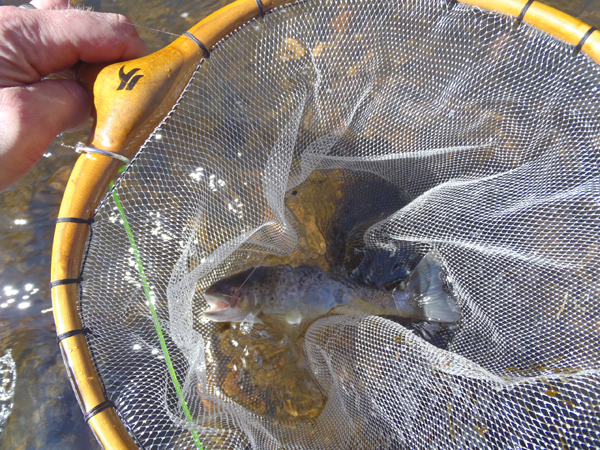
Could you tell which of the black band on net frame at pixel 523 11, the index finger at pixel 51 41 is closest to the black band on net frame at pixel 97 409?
the index finger at pixel 51 41

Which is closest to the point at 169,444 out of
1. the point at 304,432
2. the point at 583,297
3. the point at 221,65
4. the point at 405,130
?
the point at 304,432

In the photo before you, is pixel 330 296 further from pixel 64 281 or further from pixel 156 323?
pixel 64 281

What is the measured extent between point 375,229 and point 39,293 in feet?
7.05

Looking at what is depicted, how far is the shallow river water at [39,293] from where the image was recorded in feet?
6.81

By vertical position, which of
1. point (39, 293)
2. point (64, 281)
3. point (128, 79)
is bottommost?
point (39, 293)

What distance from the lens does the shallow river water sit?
6.81ft

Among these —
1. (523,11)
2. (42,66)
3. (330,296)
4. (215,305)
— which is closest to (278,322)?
(330,296)

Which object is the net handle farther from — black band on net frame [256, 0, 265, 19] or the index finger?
black band on net frame [256, 0, 265, 19]

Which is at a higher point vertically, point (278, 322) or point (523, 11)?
point (523, 11)

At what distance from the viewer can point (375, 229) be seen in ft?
7.26

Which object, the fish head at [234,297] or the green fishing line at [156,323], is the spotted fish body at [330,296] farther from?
the green fishing line at [156,323]

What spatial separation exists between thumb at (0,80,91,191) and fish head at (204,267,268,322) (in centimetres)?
100

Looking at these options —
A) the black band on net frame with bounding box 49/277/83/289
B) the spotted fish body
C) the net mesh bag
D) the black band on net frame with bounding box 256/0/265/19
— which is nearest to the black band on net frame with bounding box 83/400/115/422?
the net mesh bag

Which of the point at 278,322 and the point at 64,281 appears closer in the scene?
the point at 64,281
